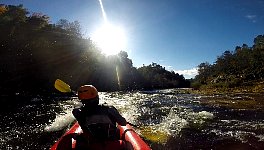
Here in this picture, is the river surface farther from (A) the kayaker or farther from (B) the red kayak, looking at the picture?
(A) the kayaker

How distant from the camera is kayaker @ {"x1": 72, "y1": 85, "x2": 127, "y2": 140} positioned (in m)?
4.66

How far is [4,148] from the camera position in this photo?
8977 mm

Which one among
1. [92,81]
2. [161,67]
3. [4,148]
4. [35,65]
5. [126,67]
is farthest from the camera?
[161,67]

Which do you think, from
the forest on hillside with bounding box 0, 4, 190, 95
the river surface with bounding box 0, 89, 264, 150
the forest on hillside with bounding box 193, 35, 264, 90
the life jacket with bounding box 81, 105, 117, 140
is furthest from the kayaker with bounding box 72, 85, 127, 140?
the forest on hillside with bounding box 193, 35, 264, 90

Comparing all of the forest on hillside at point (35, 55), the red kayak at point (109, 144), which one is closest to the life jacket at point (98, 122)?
the red kayak at point (109, 144)

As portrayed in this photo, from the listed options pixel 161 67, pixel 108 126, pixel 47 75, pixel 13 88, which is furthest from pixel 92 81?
pixel 161 67

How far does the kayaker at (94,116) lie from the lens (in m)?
4.66

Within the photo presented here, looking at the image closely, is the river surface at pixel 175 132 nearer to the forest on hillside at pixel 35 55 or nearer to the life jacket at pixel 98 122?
the life jacket at pixel 98 122

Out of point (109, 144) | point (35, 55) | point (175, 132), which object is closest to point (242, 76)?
point (35, 55)

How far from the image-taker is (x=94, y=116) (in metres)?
4.78

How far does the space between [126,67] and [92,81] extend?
34.4m

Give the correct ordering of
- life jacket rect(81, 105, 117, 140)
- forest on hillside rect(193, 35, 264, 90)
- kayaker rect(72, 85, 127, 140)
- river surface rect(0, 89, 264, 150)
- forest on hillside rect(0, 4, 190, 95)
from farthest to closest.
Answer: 1. forest on hillside rect(193, 35, 264, 90)
2. forest on hillside rect(0, 4, 190, 95)
3. river surface rect(0, 89, 264, 150)
4. life jacket rect(81, 105, 117, 140)
5. kayaker rect(72, 85, 127, 140)

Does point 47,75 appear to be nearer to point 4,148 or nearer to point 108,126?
point 4,148

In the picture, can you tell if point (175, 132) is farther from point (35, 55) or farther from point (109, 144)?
point (35, 55)
